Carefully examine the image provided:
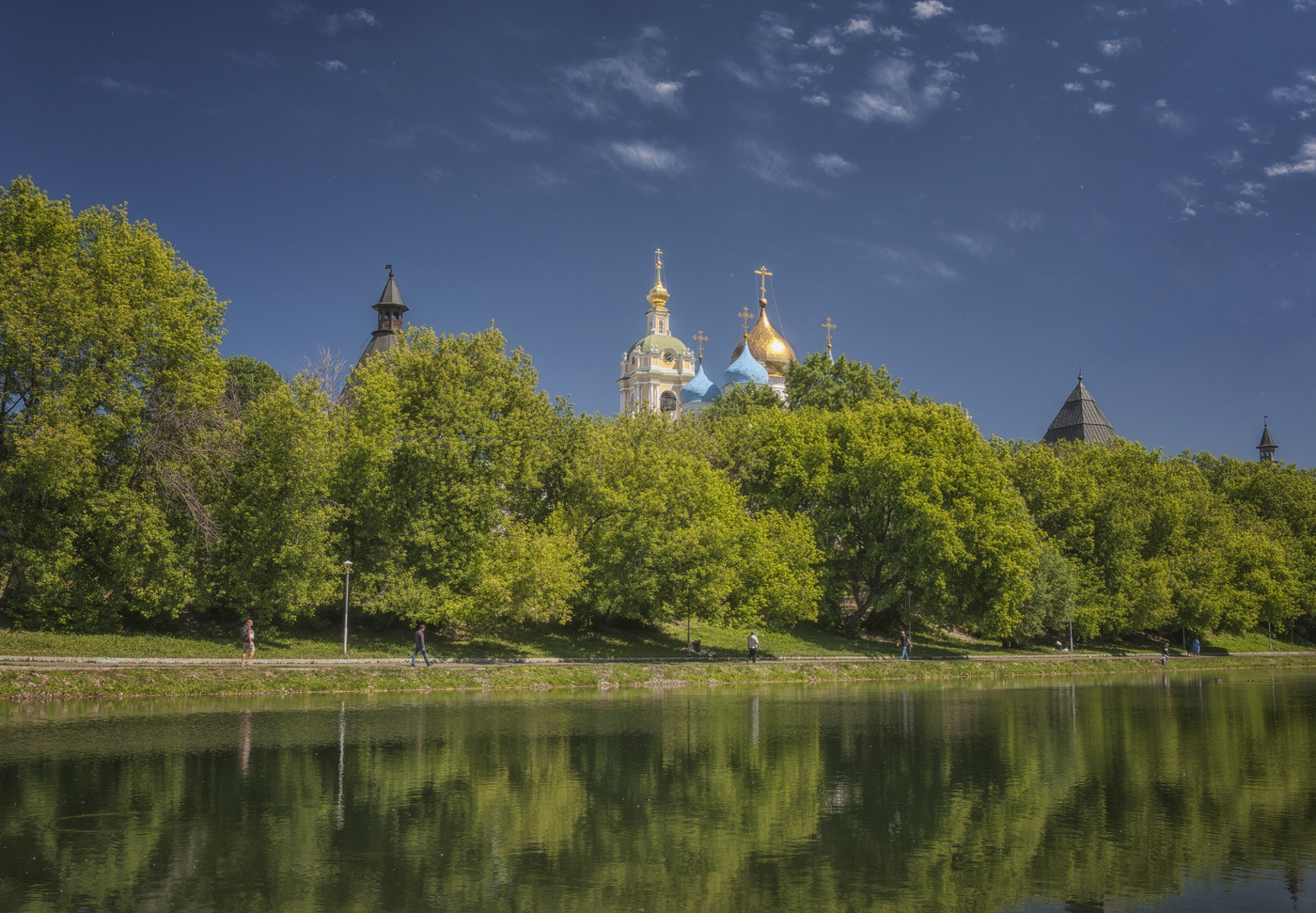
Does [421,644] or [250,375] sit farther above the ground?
[250,375]

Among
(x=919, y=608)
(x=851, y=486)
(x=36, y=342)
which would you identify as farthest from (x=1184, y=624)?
(x=36, y=342)

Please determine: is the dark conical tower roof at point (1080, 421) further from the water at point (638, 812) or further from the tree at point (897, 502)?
the water at point (638, 812)

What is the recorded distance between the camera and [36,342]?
33875mm

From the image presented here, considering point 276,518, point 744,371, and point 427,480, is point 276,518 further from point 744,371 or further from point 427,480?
point 744,371

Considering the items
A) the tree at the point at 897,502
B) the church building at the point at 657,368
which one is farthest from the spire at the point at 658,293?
the tree at the point at 897,502

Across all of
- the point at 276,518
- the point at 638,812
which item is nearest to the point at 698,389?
the point at 276,518

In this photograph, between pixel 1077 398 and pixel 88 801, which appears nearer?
pixel 88 801

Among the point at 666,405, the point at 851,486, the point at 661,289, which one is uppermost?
the point at 661,289

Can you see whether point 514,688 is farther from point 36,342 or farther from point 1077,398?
point 1077,398

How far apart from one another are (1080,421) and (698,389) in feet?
157

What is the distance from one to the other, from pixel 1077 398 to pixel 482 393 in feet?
340

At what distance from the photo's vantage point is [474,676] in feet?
113

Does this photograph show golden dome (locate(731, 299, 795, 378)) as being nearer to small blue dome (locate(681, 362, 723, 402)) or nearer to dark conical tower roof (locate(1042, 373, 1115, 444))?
small blue dome (locate(681, 362, 723, 402))

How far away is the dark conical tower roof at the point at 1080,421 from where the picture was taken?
123875 millimetres
